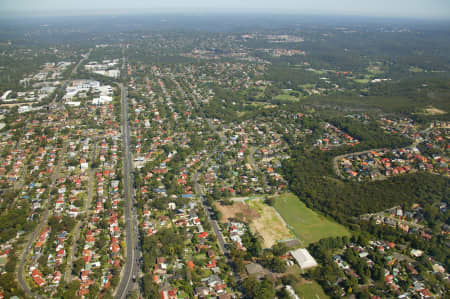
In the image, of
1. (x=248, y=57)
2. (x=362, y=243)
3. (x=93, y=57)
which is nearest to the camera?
(x=362, y=243)

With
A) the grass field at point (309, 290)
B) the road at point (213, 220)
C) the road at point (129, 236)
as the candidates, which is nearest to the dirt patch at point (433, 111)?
the road at point (213, 220)

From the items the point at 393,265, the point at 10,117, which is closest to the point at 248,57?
the point at 10,117

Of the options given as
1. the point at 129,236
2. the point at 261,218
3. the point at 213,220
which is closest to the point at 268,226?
the point at 261,218

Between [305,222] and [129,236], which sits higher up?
[129,236]

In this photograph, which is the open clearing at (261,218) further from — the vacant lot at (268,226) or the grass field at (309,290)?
the grass field at (309,290)

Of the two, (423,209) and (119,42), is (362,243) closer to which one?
(423,209)

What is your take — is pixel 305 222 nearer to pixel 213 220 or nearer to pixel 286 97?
pixel 213 220
